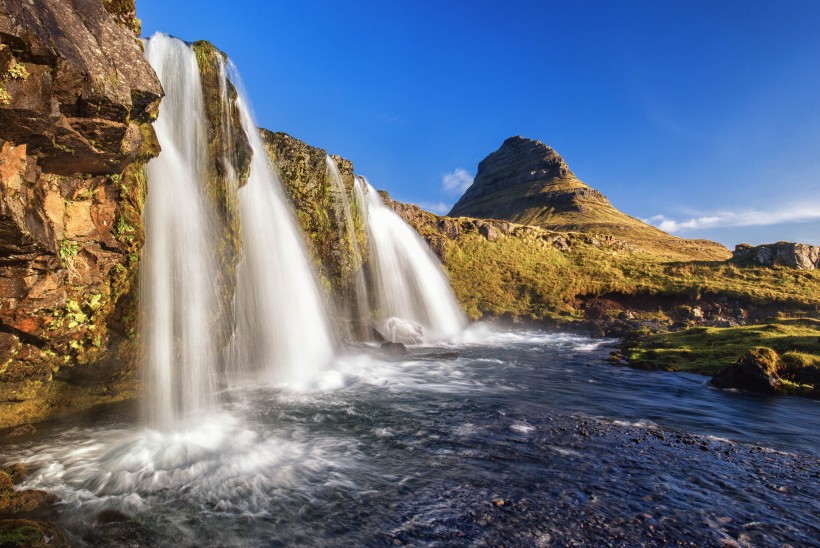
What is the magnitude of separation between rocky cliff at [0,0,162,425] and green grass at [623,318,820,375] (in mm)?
26498

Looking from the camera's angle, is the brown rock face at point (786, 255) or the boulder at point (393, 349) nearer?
the boulder at point (393, 349)

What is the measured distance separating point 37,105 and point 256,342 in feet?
50.1

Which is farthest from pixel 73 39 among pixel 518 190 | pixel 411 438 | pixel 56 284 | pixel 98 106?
pixel 518 190

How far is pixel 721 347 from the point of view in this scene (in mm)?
24688

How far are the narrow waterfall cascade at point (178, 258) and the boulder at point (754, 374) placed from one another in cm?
2295

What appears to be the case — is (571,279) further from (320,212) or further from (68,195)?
(68,195)

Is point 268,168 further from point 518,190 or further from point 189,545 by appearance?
point 518,190

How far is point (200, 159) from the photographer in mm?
15742

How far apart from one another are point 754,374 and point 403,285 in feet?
87.8

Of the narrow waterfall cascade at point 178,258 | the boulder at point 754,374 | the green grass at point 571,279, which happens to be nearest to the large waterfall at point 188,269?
the narrow waterfall cascade at point 178,258

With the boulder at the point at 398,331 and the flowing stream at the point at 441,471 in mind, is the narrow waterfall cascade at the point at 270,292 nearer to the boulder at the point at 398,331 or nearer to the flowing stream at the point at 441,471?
the flowing stream at the point at 441,471

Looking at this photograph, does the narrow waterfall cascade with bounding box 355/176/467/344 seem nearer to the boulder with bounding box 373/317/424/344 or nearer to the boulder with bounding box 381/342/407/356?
the boulder with bounding box 373/317/424/344

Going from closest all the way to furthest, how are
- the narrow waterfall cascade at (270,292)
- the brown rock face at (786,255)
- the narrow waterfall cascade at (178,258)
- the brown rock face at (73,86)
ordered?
the brown rock face at (73,86) < the narrow waterfall cascade at (178,258) < the narrow waterfall cascade at (270,292) < the brown rock face at (786,255)

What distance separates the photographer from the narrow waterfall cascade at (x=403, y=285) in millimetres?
34531
